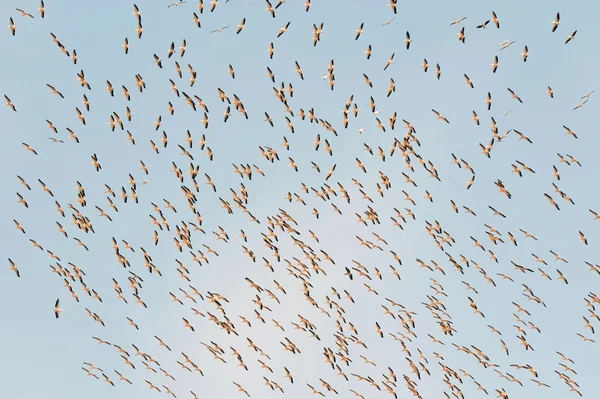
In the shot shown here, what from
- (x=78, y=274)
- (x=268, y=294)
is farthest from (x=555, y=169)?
(x=78, y=274)

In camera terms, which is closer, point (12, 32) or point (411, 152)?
point (12, 32)

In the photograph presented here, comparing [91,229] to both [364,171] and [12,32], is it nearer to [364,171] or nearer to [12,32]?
[12,32]

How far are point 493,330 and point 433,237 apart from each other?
16619 mm

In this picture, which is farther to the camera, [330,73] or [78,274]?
[78,274]

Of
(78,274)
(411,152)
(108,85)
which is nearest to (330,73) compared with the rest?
(411,152)

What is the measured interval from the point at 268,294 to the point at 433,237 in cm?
2392

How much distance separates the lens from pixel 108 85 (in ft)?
417

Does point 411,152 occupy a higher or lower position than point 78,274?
higher

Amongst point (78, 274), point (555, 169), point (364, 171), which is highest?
point (555, 169)

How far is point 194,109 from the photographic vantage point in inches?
5118

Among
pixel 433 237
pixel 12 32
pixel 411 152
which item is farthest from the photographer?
pixel 433 237

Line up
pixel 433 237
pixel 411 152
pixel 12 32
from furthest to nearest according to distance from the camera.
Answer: pixel 433 237 < pixel 411 152 < pixel 12 32

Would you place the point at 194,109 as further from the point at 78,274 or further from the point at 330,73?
the point at 78,274

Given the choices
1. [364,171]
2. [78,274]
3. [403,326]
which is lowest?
[78,274]
